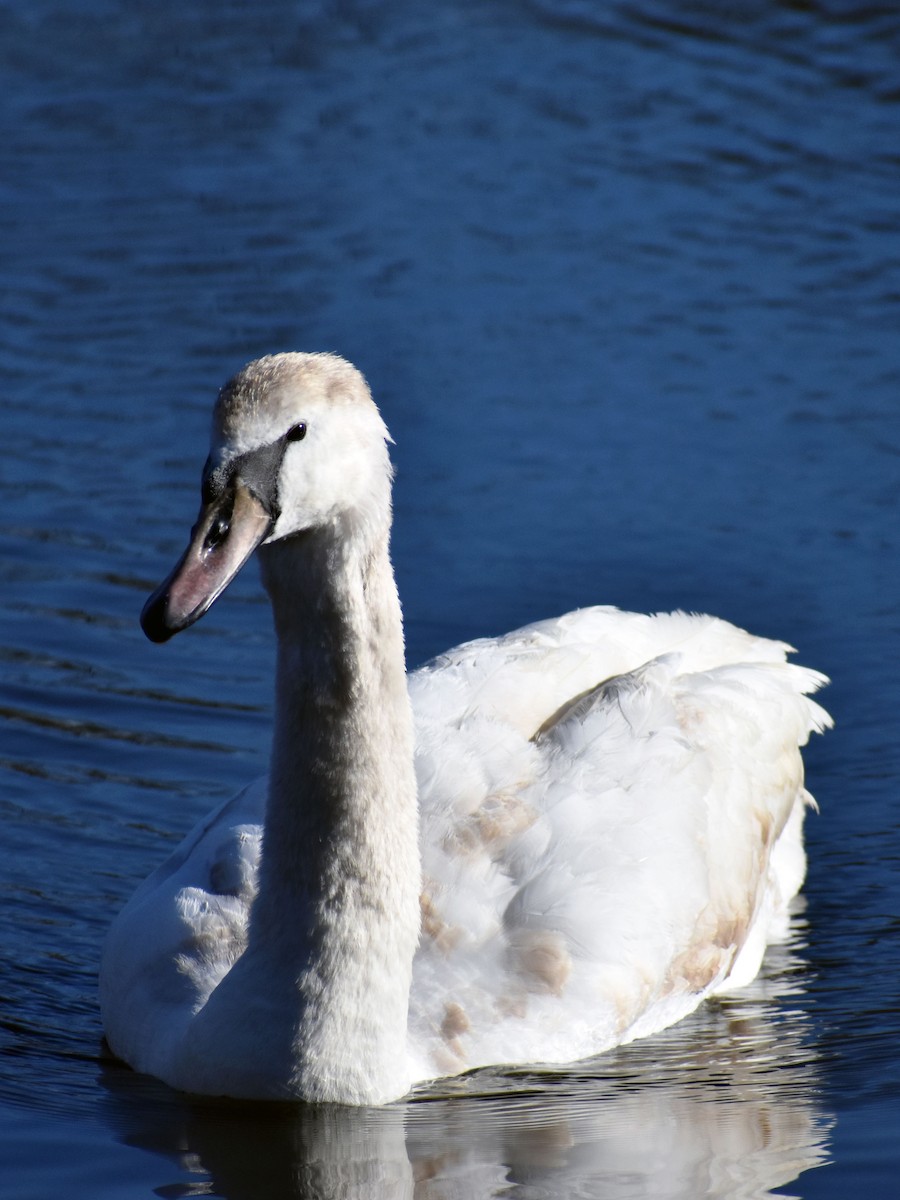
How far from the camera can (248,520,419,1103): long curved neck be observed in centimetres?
562

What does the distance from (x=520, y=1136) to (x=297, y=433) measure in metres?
2.02

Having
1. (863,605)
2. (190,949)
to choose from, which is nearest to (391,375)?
(863,605)

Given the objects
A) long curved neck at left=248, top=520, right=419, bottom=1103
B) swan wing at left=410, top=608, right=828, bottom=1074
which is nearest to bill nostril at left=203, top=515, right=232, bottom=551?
long curved neck at left=248, top=520, right=419, bottom=1103

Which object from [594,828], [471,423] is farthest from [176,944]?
[471,423]

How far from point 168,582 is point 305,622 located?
0.47m

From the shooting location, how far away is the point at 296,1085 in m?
5.93

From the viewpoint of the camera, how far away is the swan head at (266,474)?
16.8 ft

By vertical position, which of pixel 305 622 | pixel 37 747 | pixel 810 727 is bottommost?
pixel 37 747

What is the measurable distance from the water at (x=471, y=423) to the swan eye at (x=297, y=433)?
1.91 m

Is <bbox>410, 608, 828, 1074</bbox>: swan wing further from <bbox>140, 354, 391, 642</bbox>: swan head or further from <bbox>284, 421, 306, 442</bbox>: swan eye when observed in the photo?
<bbox>284, 421, 306, 442</bbox>: swan eye

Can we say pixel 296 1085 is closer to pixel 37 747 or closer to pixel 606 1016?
pixel 606 1016

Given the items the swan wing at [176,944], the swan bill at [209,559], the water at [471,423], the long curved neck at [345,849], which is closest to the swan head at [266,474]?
the swan bill at [209,559]

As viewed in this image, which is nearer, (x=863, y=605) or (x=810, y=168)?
(x=863, y=605)

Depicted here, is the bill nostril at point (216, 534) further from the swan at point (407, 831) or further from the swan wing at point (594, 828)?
the swan wing at point (594, 828)
